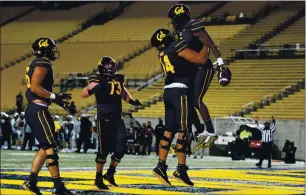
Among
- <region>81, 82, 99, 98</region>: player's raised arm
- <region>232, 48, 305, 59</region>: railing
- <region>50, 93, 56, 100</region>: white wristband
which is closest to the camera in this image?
<region>50, 93, 56, 100</region>: white wristband

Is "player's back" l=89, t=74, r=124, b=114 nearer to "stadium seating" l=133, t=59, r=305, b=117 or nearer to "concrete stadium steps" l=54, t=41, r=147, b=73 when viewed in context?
"stadium seating" l=133, t=59, r=305, b=117

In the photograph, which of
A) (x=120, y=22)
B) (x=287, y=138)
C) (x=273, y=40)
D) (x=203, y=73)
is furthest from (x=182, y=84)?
(x=120, y=22)

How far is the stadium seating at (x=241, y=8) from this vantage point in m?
42.0

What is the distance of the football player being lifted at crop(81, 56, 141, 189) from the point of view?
6773mm

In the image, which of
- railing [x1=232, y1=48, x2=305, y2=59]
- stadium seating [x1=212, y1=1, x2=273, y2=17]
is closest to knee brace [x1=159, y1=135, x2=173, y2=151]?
railing [x1=232, y1=48, x2=305, y2=59]

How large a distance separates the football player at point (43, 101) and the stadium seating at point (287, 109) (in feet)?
67.9

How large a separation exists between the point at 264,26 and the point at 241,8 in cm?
444

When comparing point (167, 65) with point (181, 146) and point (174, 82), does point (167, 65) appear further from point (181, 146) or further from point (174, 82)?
point (181, 146)

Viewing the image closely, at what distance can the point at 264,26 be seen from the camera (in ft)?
128

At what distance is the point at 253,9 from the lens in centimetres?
4275

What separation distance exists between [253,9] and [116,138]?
35.6 meters

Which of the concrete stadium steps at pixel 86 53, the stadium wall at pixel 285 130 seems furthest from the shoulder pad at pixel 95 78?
the concrete stadium steps at pixel 86 53

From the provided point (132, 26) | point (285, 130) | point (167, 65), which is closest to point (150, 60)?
point (132, 26)

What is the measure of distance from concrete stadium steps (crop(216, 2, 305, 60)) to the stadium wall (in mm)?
7291
